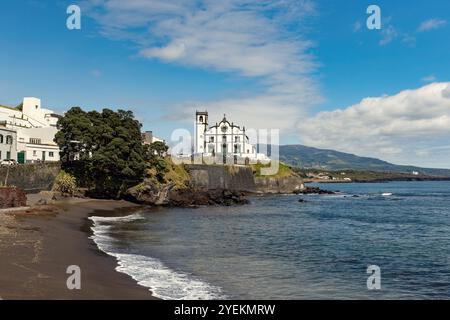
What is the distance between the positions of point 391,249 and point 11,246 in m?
29.1

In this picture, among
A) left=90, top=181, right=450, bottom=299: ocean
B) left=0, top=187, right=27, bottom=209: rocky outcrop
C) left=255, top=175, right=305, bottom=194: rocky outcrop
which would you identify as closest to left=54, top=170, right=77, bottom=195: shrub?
left=90, top=181, right=450, bottom=299: ocean

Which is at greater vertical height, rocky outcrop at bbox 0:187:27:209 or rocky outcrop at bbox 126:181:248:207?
rocky outcrop at bbox 0:187:27:209

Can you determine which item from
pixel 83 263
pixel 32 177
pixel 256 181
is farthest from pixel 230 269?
pixel 256 181

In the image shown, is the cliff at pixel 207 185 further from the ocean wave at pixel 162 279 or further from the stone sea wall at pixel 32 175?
the ocean wave at pixel 162 279

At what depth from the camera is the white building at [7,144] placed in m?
73.5

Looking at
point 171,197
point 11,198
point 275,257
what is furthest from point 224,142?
point 275,257

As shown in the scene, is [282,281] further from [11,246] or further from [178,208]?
[178,208]

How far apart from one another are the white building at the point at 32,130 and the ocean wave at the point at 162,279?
59411mm

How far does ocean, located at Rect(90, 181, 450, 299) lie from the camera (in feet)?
71.7

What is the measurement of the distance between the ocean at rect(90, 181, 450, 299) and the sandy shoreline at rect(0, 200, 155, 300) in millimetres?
1273

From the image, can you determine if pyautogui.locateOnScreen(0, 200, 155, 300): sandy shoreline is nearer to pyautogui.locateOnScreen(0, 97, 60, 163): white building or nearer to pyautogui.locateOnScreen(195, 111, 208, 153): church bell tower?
pyautogui.locateOnScreen(0, 97, 60, 163): white building

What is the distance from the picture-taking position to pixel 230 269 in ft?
85.7

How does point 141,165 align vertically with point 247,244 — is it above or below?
above

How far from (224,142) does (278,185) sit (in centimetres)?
2404
